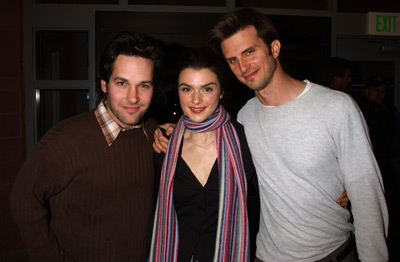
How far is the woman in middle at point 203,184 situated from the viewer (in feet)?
5.45

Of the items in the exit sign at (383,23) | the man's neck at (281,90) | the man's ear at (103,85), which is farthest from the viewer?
the exit sign at (383,23)

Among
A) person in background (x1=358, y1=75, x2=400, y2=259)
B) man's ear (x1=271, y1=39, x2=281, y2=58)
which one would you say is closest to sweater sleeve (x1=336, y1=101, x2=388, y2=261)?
man's ear (x1=271, y1=39, x2=281, y2=58)

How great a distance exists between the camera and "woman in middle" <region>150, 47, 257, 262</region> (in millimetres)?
1660

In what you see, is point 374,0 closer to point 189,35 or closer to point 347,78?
point 347,78

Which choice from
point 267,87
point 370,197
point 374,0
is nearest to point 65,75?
point 267,87

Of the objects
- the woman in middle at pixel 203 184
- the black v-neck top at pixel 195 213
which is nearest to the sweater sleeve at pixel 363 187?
the woman in middle at pixel 203 184

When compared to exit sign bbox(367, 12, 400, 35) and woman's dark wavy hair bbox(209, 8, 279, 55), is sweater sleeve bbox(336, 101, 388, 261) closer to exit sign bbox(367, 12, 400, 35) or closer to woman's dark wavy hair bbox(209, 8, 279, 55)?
woman's dark wavy hair bbox(209, 8, 279, 55)

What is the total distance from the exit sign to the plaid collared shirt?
3.61 meters

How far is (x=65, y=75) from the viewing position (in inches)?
153

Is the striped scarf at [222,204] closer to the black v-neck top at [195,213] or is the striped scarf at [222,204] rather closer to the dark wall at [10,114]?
the black v-neck top at [195,213]

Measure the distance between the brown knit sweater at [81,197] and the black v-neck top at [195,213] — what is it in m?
0.23

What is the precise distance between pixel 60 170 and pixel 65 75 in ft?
9.54

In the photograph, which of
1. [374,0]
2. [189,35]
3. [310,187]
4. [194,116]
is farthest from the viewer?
[374,0]

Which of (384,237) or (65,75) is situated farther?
(65,75)
